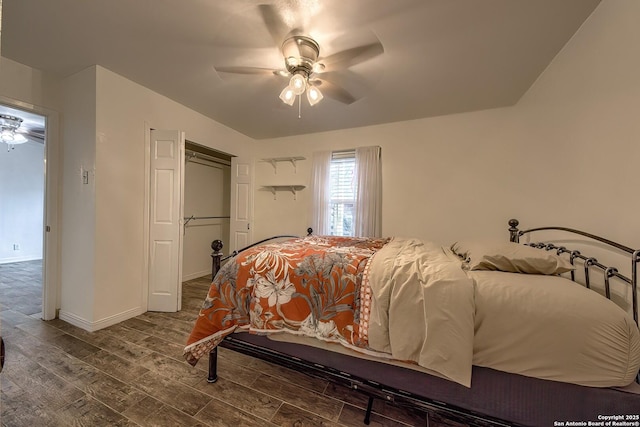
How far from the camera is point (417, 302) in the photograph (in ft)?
4.12

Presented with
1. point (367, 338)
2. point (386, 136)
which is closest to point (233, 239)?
point (386, 136)

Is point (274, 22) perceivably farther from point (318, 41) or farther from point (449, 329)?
point (449, 329)

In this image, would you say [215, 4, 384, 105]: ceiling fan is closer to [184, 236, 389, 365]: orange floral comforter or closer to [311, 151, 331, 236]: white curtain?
[184, 236, 389, 365]: orange floral comforter

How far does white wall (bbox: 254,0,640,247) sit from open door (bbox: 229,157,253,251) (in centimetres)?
27

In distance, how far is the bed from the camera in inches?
42.1

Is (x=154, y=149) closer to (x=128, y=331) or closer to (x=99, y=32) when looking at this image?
(x=99, y=32)

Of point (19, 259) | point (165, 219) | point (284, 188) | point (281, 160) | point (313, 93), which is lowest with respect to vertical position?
point (19, 259)

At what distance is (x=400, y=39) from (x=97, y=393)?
3294mm

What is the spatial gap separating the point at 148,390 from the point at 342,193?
2.98 metres

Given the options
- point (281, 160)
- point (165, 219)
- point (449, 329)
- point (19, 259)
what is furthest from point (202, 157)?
point (19, 259)

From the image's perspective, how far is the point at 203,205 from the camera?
14.2 feet

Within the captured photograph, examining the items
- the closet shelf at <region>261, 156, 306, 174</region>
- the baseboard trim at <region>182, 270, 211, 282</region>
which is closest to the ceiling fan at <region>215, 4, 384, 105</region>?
the closet shelf at <region>261, 156, 306, 174</region>

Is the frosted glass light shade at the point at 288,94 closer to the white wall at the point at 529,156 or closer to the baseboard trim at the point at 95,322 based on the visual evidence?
the white wall at the point at 529,156

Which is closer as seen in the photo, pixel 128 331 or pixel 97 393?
pixel 97 393
